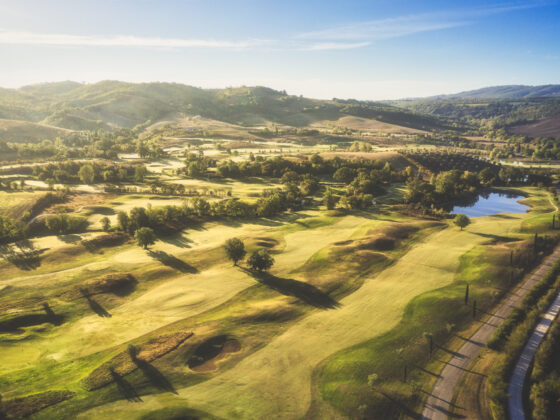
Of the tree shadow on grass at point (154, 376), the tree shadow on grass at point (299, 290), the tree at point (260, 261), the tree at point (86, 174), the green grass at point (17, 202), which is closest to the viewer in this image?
the tree shadow on grass at point (154, 376)

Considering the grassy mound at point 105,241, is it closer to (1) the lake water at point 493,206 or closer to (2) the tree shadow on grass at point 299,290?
(2) the tree shadow on grass at point 299,290

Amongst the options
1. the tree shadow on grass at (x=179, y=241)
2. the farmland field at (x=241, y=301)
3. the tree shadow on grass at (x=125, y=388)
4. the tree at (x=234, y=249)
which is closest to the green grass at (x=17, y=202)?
the farmland field at (x=241, y=301)

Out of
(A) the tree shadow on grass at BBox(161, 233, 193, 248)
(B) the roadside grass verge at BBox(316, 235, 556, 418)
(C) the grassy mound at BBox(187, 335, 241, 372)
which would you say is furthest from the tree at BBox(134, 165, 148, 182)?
(B) the roadside grass verge at BBox(316, 235, 556, 418)

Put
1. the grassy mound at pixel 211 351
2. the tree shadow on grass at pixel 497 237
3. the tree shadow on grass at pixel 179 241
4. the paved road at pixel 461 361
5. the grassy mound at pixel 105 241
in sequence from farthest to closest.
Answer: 1. the tree shadow on grass at pixel 497 237
2. the tree shadow on grass at pixel 179 241
3. the grassy mound at pixel 105 241
4. the grassy mound at pixel 211 351
5. the paved road at pixel 461 361

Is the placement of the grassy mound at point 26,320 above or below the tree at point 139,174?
below

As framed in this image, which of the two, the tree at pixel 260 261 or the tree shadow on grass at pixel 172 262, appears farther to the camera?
the tree shadow on grass at pixel 172 262

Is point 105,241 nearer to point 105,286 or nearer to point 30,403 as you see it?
point 105,286
